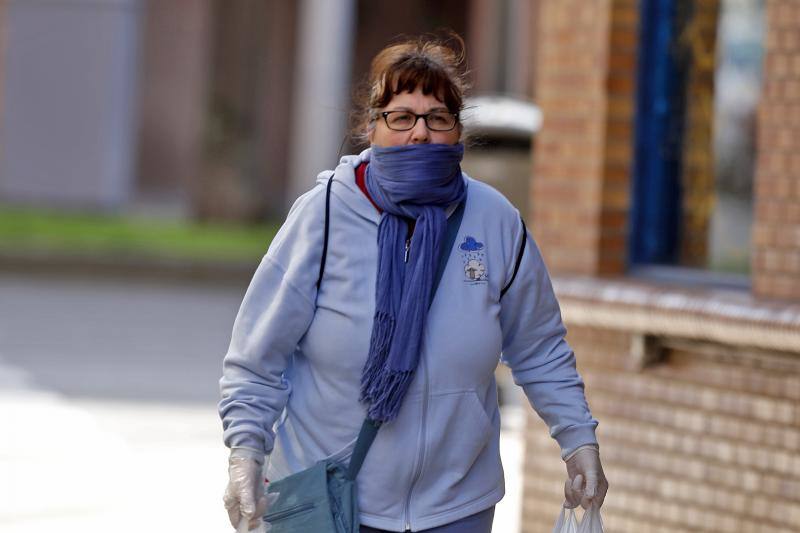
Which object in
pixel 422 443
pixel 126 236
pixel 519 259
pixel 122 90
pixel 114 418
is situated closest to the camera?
pixel 422 443

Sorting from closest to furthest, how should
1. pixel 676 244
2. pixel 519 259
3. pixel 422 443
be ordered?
1. pixel 422 443
2. pixel 519 259
3. pixel 676 244

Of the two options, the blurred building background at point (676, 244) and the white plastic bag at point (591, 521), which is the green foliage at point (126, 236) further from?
the white plastic bag at point (591, 521)

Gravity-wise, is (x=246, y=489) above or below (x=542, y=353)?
below

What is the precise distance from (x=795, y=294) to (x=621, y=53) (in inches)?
53.9

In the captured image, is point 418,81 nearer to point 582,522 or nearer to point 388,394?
point 388,394

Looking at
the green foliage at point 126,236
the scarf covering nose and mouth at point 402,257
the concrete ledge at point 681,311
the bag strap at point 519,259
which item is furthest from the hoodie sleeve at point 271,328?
the green foliage at point 126,236

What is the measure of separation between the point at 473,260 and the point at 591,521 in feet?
2.32

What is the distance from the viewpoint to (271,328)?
12.9ft

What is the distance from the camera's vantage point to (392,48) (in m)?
4.06

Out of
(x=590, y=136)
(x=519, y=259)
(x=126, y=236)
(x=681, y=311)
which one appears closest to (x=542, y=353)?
(x=519, y=259)

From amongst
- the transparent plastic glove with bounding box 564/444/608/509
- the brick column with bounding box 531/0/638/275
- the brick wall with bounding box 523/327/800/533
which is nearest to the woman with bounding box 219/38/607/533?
the transparent plastic glove with bounding box 564/444/608/509

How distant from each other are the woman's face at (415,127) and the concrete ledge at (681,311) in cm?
213

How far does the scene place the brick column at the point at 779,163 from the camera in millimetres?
6117

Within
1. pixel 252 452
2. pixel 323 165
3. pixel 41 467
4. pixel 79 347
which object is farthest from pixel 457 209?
pixel 323 165
